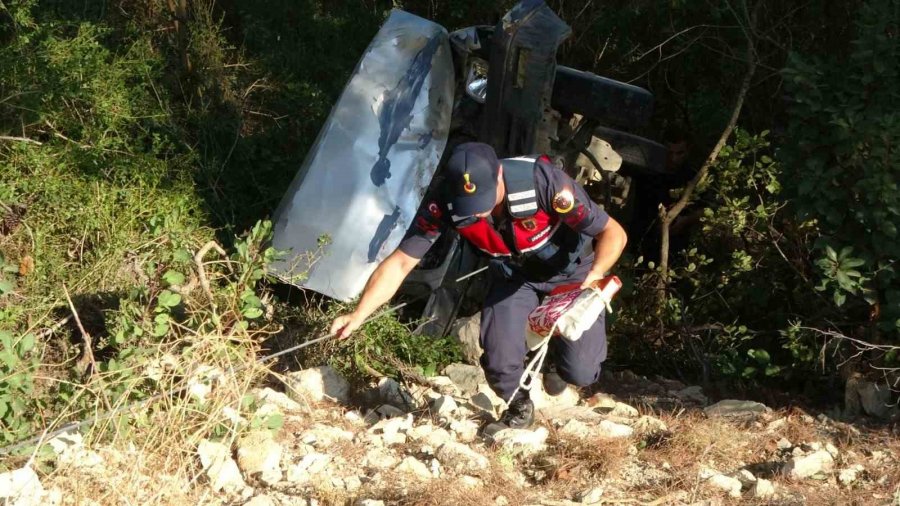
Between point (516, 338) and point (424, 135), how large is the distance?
1.77 m

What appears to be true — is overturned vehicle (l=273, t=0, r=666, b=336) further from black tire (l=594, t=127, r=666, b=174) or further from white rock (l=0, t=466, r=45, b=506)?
white rock (l=0, t=466, r=45, b=506)

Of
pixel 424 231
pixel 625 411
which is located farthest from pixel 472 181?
pixel 625 411

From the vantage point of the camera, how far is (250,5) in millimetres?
8648

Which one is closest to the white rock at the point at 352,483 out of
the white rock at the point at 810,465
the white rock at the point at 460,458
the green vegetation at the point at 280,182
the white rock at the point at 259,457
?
the white rock at the point at 259,457

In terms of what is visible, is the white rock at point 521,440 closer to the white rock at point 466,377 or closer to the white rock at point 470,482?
the white rock at point 470,482

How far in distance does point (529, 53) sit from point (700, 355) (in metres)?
1.94

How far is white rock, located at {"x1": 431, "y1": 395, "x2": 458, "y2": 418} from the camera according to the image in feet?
16.9

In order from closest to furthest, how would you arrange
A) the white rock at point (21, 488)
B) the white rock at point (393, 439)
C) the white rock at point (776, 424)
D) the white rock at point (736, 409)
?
the white rock at point (21, 488) < the white rock at point (393, 439) < the white rock at point (776, 424) < the white rock at point (736, 409)

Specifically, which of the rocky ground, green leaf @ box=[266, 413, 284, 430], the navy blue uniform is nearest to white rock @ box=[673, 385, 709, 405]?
the rocky ground

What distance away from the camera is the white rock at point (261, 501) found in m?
4.17

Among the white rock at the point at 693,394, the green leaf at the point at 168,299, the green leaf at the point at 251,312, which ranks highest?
the green leaf at the point at 168,299

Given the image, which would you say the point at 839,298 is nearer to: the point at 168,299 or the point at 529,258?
the point at 529,258

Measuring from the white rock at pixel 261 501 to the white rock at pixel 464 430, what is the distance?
1028 millimetres

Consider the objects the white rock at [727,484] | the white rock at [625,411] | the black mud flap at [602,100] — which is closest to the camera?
the white rock at [727,484]
